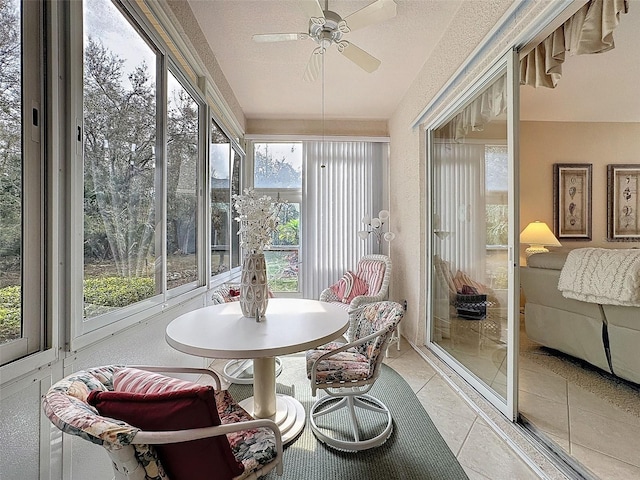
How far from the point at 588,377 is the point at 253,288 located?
266 cm

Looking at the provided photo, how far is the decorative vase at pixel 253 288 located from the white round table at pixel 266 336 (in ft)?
0.18

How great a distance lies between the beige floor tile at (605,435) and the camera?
1586mm

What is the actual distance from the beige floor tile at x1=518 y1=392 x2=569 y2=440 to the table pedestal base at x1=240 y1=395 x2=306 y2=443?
1374 mm

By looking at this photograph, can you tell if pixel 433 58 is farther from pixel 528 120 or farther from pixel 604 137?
pixel 604 137

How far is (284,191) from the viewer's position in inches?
174

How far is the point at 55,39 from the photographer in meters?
1.10

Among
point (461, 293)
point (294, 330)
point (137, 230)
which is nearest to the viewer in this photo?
point (294, 330)

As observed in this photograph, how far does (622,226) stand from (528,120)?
1.96 meters

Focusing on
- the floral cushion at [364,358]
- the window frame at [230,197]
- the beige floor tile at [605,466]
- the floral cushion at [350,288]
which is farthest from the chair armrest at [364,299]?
the beige floor tile at [605,466]

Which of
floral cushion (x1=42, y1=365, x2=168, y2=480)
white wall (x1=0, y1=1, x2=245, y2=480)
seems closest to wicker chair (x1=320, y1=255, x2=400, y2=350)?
white wall (x1=0, y1=1, x2=245, y2=480)

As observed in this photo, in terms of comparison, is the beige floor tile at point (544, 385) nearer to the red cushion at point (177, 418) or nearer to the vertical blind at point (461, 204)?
the vertical blind at point (461, 204)

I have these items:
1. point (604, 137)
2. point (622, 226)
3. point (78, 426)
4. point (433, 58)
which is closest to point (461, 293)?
point (433, 58)

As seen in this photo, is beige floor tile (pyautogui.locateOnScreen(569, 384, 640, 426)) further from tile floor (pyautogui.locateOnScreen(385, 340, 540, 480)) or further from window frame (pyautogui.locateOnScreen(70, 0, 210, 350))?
window frame (pyautogui.locateOnScreen(70, 0, 210, 350))

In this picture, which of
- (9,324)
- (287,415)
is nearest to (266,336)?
(287,415)
